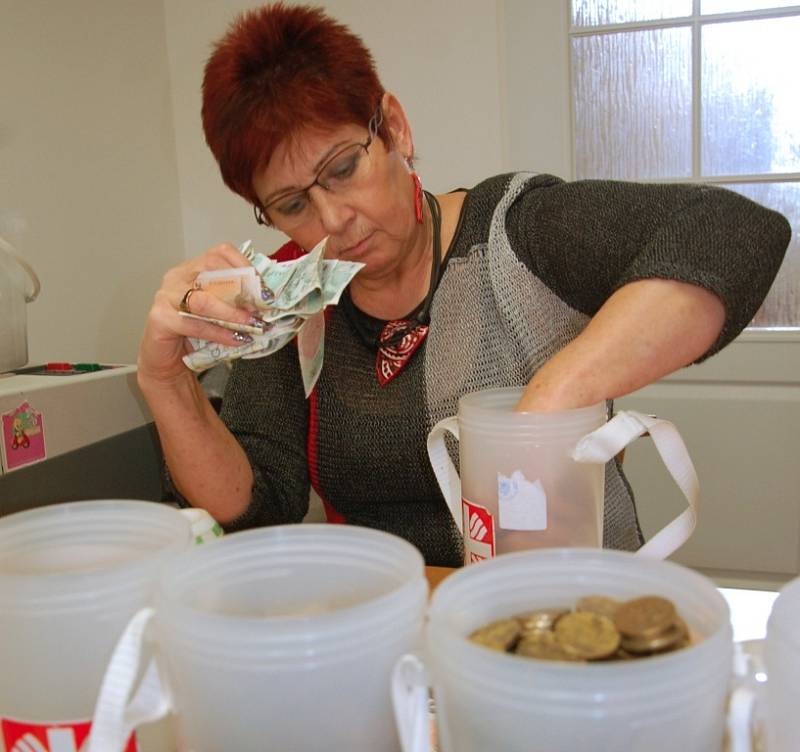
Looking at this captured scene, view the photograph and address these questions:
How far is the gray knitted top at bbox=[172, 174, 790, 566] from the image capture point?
3.53 ft

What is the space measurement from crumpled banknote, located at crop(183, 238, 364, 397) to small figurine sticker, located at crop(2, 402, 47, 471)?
32 cm

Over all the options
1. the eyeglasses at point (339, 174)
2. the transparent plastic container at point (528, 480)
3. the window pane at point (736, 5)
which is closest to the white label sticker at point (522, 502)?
the transparent plastic container at point (528, 480)

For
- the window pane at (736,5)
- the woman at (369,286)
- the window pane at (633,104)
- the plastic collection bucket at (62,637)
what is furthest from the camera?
the window pane at (633,104)

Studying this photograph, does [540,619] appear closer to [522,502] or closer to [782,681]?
[782,681]

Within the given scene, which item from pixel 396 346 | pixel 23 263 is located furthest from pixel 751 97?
pixel 23 263

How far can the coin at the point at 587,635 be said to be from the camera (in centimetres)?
41

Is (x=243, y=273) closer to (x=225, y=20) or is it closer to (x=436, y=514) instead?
(x=436, y=514)

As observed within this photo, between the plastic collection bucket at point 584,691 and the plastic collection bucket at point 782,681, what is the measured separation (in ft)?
0.07

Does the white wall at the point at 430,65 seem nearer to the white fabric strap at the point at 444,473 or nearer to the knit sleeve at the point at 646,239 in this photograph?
the knit sleeve at the point at 646,239

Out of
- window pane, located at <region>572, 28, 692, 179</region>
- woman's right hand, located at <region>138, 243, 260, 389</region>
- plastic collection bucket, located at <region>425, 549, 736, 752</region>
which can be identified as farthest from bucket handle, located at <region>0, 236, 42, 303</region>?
window pane, located at <region>572, 28, 692, 179</region>

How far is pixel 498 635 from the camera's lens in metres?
0.44

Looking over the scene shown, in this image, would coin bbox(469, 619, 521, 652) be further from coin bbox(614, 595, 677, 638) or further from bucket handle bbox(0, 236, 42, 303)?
bucket handle bbox(0, 236, 42, 303)

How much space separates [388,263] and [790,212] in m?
→ 1.39

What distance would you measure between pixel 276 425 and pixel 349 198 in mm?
380
